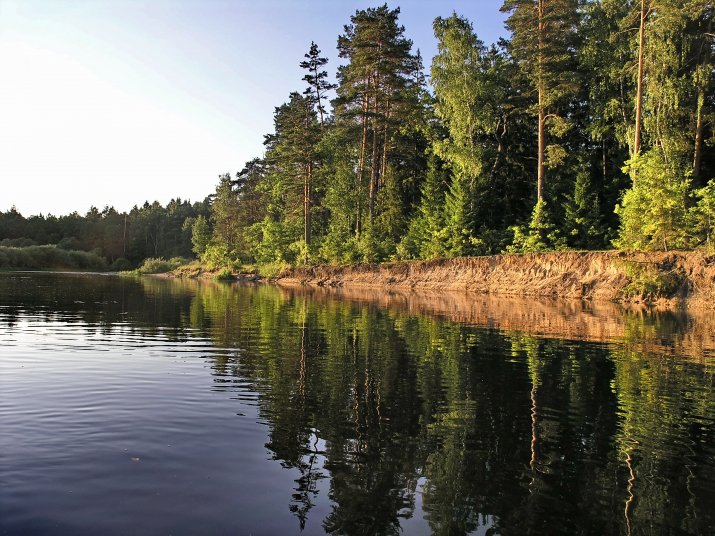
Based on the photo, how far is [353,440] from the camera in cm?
790

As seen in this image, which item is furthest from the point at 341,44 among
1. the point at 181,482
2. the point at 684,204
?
the point at 181,482

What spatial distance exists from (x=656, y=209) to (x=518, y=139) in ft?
85.3

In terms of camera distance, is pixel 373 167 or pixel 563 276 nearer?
pixel 563 276

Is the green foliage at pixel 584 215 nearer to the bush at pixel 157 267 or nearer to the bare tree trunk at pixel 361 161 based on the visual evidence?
the bare tree trunk at pixel 361 161

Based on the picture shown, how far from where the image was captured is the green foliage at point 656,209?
3403 cm

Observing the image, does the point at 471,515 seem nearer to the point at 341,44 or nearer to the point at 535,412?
the point at 535,412

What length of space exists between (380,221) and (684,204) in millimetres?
32028

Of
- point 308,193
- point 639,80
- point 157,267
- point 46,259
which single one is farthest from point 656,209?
point 46,259

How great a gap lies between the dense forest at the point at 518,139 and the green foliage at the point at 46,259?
5645 cm

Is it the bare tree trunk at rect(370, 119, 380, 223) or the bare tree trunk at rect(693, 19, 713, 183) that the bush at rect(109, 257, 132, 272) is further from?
the bare tree trunk at rect(693, 19, 713, 183)

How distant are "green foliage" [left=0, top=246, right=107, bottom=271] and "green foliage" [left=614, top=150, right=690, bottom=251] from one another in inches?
4025

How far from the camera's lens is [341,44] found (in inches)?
2281

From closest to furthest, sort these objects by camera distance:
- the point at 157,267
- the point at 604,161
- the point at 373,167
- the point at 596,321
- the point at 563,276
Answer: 1. the point at 596,321
2. the point at 563,276
3. the point at 604,161
4. the point at 373,167
5. the point at 157,267

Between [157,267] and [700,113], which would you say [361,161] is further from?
[157,267]
